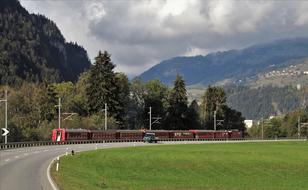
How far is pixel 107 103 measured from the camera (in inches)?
5576

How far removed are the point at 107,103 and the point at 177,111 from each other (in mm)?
31057

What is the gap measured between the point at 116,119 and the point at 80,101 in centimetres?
1885

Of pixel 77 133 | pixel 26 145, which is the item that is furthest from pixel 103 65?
pixel 26 145

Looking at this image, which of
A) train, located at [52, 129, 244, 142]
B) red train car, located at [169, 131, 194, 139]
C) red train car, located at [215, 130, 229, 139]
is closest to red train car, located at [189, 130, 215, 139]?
train, located at [52, 129, 244, 142]

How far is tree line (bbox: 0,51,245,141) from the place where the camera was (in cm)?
13638

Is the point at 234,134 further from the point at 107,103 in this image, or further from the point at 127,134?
the point at 127,134

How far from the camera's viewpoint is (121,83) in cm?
16762

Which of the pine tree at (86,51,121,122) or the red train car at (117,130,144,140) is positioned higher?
the pine tree at (86,51,121,122)

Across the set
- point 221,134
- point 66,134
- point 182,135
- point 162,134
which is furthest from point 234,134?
point 66,134

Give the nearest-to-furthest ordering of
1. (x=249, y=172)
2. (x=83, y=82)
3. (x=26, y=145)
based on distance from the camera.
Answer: (x=249, y=172) → (x=26, y=145) → (x=83, y=82)

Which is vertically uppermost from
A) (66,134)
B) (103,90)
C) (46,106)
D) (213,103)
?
(103,90)

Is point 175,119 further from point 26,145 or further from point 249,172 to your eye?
point 249,172

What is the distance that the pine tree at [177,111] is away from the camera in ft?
546

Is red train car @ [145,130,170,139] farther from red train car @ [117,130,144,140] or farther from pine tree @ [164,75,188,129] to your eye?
pine tree @ [164,75,188,129]
